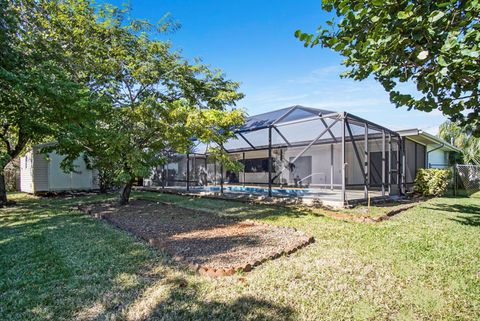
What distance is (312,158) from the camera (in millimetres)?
16656

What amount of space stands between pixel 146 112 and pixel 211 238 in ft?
15.3

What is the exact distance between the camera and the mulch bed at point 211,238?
4.08 metres

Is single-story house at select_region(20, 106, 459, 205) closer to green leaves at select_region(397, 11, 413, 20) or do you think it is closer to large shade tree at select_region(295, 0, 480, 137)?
large shade tree at select_region(295, 0, 480, 137)

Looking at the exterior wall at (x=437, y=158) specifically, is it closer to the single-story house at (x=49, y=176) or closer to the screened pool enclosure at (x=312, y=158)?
the screened pool enclosure at (x=312, y=158)

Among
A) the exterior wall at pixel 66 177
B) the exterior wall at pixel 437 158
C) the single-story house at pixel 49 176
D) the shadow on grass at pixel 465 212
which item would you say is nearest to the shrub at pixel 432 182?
the shadow on grass at pixel 465 212

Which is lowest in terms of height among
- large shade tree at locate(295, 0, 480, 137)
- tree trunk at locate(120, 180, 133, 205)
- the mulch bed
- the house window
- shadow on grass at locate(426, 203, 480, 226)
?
shadow on grass at locate(426, 203, 480, 226)

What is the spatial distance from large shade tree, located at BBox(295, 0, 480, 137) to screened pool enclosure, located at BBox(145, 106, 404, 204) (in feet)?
19.8

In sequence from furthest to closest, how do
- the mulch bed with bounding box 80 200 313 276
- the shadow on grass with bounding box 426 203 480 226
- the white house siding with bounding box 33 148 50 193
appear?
the white house siding with bounding box 33 148 50 193, the shadow on grass with bounding box 426 203 480 226, the mulch bed with bounding box 80 200 313 276

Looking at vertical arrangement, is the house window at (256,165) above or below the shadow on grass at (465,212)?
above

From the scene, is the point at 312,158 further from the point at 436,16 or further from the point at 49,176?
the point at 436,16

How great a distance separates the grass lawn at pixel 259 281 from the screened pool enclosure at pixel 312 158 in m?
4.52

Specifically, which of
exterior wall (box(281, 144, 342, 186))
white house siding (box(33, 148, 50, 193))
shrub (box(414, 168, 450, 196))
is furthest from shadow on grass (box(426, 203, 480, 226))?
white house siding (box(33, 148, 50, 193))

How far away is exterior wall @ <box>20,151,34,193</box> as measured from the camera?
14.4 metres

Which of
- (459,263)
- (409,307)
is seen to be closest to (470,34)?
(409,307)
